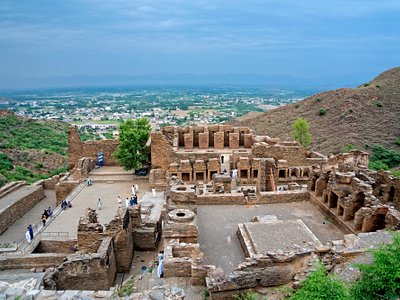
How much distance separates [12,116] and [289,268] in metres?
73.4

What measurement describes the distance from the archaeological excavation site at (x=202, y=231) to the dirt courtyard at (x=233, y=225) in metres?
0.05

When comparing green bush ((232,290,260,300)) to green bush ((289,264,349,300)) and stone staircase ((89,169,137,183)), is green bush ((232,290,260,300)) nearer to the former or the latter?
green bush ((289,264,349,300))

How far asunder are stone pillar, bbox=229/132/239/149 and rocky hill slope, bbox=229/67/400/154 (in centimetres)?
1803

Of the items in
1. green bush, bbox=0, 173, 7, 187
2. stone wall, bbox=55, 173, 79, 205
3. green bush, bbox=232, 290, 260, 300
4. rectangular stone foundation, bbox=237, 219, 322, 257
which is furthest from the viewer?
green bush, bbox=0, 173, 7, 187

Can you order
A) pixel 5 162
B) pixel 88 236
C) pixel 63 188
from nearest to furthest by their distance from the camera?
pixel 88 236, pixel 63 188, pixel 5 162

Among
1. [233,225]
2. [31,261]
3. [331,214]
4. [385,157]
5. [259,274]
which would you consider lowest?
[385,157]

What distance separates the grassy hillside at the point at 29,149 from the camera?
1702 inches

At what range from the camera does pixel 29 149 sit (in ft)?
168

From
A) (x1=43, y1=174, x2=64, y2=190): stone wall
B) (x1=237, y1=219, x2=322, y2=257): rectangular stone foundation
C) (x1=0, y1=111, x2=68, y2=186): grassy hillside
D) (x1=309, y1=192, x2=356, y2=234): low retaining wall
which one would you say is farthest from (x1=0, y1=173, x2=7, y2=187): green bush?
(x1=309, y1=192, x2=356, y2=234): low retaining wall

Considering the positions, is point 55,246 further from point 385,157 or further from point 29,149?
point 29,149

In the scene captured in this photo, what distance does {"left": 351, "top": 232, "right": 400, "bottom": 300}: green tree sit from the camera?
25.8 feet

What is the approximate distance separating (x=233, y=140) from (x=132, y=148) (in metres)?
9.80

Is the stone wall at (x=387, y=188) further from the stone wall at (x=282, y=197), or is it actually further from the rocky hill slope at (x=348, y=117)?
the rocky hill slope at (x=348, y=117)

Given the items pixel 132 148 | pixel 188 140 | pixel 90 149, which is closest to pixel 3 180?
pixel 90 149
